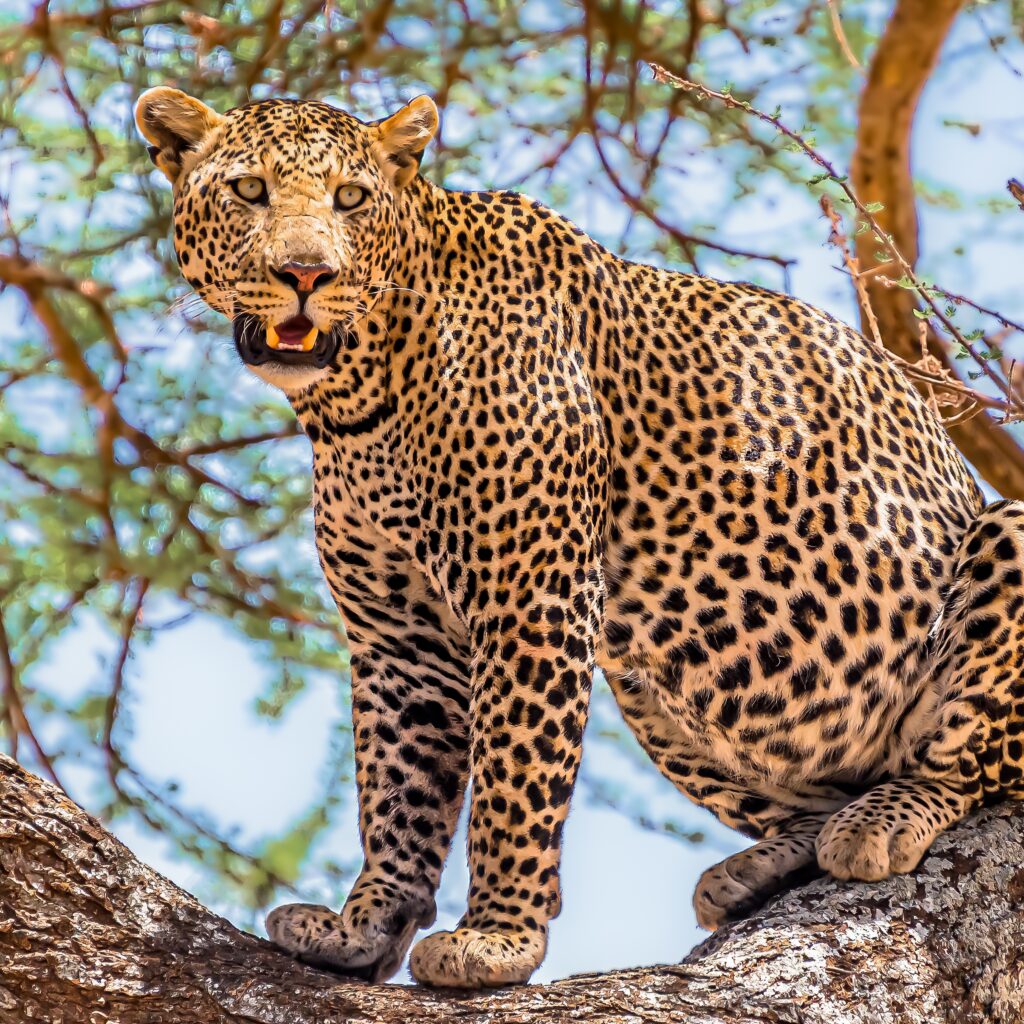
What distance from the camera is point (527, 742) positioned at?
556 cm

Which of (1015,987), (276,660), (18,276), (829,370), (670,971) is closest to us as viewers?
(670,971)

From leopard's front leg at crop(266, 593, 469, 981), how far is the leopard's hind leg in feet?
4.26

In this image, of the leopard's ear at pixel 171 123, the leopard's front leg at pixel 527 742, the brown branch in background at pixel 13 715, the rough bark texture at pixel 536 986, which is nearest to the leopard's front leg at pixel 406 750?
the leopard's front leg at pixel 527 742

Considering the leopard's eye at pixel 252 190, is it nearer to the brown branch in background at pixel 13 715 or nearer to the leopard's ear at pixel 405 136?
the leopard's ear at pixel 405 136

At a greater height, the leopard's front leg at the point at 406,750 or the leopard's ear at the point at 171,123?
the leopard's ear at the point at 171,123

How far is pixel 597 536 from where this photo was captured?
5.85 meters

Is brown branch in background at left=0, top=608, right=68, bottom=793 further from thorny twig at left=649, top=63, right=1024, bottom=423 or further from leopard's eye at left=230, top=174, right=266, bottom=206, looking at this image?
thorny twig at left=649, top=63, right=1024, bottom=423

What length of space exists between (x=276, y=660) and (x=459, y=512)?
16.2 ft

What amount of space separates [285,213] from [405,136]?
0.66 meters

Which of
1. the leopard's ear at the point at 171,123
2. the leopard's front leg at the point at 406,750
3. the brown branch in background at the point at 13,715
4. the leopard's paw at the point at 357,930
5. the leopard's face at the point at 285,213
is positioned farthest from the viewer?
the brown branch in background at the point at 13,715

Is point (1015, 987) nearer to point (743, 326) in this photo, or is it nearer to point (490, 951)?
point (490, 951)

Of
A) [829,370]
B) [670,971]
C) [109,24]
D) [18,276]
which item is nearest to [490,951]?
[670,971]

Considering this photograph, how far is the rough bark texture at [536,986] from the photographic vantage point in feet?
14.9

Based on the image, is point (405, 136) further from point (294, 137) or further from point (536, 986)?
point (536, 986)
